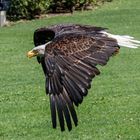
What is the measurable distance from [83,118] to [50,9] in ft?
41.1

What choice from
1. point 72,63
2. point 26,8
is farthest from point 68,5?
point 72,63

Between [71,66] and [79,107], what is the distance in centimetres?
395

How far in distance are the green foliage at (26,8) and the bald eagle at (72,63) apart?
14.0 meters

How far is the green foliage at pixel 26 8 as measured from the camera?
1994cm

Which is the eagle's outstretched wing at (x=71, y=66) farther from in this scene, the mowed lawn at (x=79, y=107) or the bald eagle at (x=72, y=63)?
the mowed lawn at (x=79, y=107)

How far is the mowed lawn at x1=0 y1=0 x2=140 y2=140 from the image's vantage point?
26.8ft

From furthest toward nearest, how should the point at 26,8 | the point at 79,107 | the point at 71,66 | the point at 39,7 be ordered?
the point at 26,8
the point at 39,7
the point at 79,107
the point at 71,66

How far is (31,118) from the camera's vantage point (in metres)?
8.91

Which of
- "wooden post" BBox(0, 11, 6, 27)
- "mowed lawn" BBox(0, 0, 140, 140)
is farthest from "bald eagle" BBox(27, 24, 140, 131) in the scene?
"wooden post" BBox(0, 11, 6, 27)

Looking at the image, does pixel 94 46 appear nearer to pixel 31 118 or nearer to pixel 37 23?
pixel 31 118

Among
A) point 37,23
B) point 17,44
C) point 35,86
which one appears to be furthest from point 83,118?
point 37,23

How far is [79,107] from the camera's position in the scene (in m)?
9.36

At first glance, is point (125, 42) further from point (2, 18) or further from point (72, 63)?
point (2, 18)

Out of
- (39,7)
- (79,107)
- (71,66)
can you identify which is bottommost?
(39,7)
